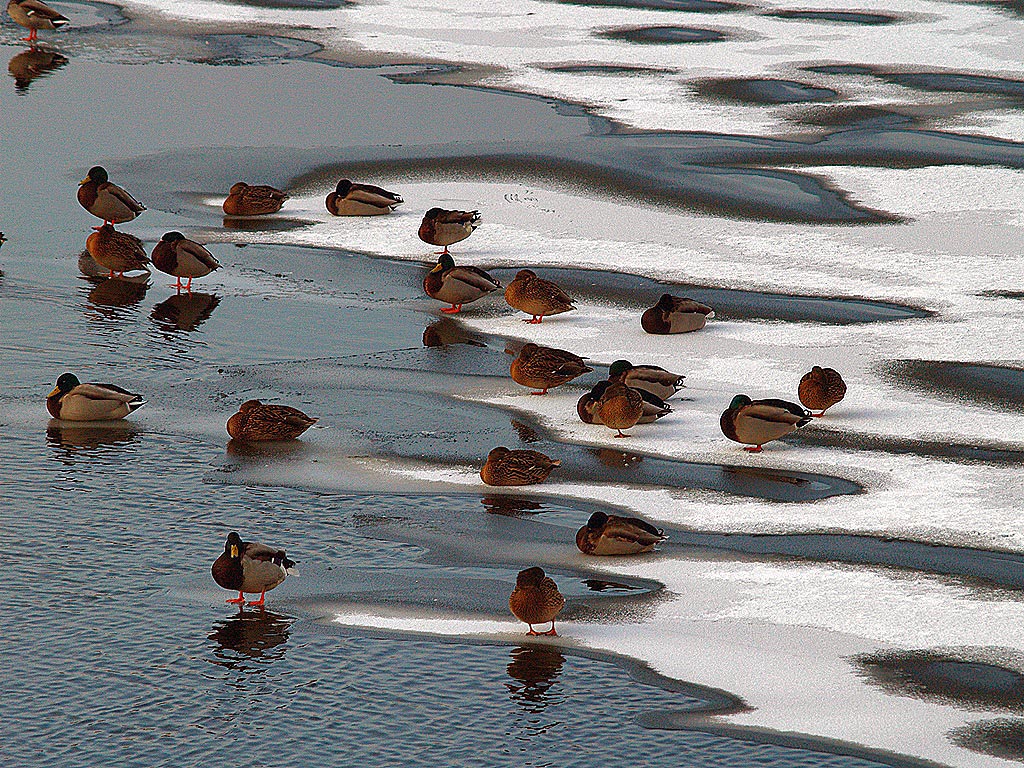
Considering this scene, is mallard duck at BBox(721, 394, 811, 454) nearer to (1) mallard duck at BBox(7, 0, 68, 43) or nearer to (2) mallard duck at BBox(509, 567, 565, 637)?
(2) mallard duck at BBox(509, 567, 565, 637)

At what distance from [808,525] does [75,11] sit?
2272cm

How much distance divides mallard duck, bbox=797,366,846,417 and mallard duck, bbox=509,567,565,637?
418 cm

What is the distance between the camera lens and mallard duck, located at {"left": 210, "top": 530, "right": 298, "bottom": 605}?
8.66 meters

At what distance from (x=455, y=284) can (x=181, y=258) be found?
8.86 feet

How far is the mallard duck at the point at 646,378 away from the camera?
1211 cm

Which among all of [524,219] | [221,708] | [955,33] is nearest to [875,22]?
[955,33]

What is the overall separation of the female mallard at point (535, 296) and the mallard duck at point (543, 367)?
1795 mm

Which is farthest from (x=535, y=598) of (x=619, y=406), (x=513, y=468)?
(x=619, y=406)

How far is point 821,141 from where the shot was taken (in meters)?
20.8

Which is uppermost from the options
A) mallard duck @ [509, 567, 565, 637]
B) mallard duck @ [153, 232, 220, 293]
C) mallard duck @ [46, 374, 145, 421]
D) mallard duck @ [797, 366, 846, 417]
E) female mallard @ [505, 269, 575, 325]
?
mallard duck @ [153, 232, 220, 293]

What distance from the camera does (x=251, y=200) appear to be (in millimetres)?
17344

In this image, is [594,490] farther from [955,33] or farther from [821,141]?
[955,33]

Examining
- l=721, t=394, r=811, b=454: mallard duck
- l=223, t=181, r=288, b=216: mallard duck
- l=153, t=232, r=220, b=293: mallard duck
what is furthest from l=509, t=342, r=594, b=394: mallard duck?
l=223, t=181, r=288, b=216: mallard duck

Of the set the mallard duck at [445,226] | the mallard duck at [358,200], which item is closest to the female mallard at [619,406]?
the mallard duck at [445,226]
